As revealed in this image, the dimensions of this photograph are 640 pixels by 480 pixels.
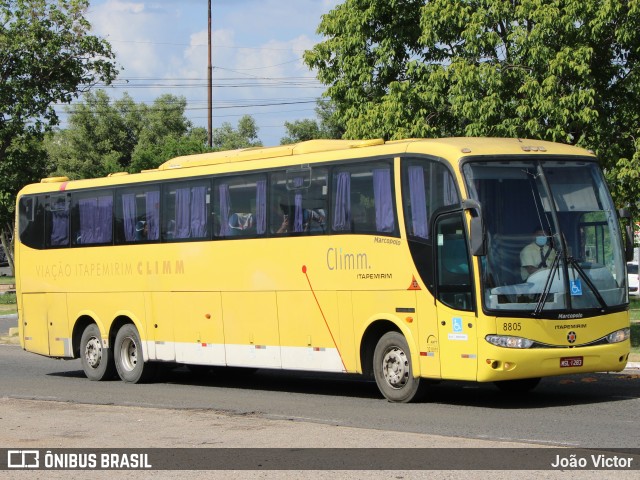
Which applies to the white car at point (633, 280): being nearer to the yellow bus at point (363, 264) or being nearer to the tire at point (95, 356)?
the tire at point (95, 356)

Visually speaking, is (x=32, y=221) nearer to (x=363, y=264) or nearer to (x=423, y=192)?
(x=363, y=264)

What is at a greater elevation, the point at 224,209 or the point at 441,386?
the point at 224,209

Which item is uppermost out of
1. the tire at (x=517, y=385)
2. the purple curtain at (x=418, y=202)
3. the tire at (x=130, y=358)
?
the purple curtain at (x=418, y=202)

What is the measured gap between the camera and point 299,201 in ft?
57.2

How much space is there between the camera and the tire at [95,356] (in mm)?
21250

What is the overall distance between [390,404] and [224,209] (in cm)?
466

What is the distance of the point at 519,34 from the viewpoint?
22234 millimetres

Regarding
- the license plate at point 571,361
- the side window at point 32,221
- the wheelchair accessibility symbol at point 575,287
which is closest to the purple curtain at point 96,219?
the side window at point 32,221

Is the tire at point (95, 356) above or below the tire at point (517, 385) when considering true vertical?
above

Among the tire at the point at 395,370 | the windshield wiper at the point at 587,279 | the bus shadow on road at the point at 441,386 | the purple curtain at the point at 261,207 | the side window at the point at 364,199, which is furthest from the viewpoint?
Result: the purple curtain at the point at 261,207

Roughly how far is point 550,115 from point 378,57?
4.44 metres

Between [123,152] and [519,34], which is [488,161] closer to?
[519,34]

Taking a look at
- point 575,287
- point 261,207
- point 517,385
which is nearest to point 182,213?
point 261,207

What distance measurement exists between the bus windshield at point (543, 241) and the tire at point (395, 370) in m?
1.70
